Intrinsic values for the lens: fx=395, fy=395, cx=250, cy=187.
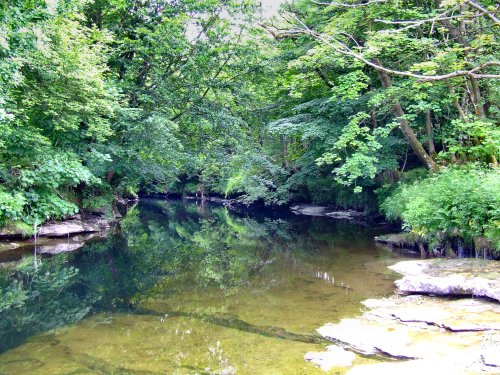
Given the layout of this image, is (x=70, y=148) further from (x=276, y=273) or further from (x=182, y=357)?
(x=182, y=357)

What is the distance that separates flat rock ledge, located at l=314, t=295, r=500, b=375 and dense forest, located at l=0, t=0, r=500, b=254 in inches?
127

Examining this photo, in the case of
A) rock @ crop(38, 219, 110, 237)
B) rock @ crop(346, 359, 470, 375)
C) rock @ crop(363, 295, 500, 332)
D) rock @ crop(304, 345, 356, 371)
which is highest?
rock @ crop(38, 219, 110, 237)

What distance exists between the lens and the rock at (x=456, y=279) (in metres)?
6.80

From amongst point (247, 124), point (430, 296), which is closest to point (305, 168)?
point (247, 124)

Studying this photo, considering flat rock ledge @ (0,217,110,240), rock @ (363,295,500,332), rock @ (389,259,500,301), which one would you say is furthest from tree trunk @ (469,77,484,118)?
flat rock ledge @ (0,217,110,240)

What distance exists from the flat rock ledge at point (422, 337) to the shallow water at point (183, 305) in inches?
12.7

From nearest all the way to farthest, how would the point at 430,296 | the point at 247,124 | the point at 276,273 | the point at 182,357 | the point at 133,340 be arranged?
1. the point at 182,357
2. the point at 133,340
3. the point at 430,296
4. the point at 276,273
5. the point at 247,124

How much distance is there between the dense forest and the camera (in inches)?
408

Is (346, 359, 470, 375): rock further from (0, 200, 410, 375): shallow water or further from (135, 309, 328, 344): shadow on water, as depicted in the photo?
(135, 309, 328, 344): shadow on water

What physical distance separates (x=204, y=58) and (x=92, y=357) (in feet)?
47.5

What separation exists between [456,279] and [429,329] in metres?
2.01

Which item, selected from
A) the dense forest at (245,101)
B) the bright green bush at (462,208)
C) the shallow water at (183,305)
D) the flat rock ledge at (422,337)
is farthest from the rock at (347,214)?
the flat rock ledge at (422,337)

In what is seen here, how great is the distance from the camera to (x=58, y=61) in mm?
12125

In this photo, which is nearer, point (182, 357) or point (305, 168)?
point (182, 357)
